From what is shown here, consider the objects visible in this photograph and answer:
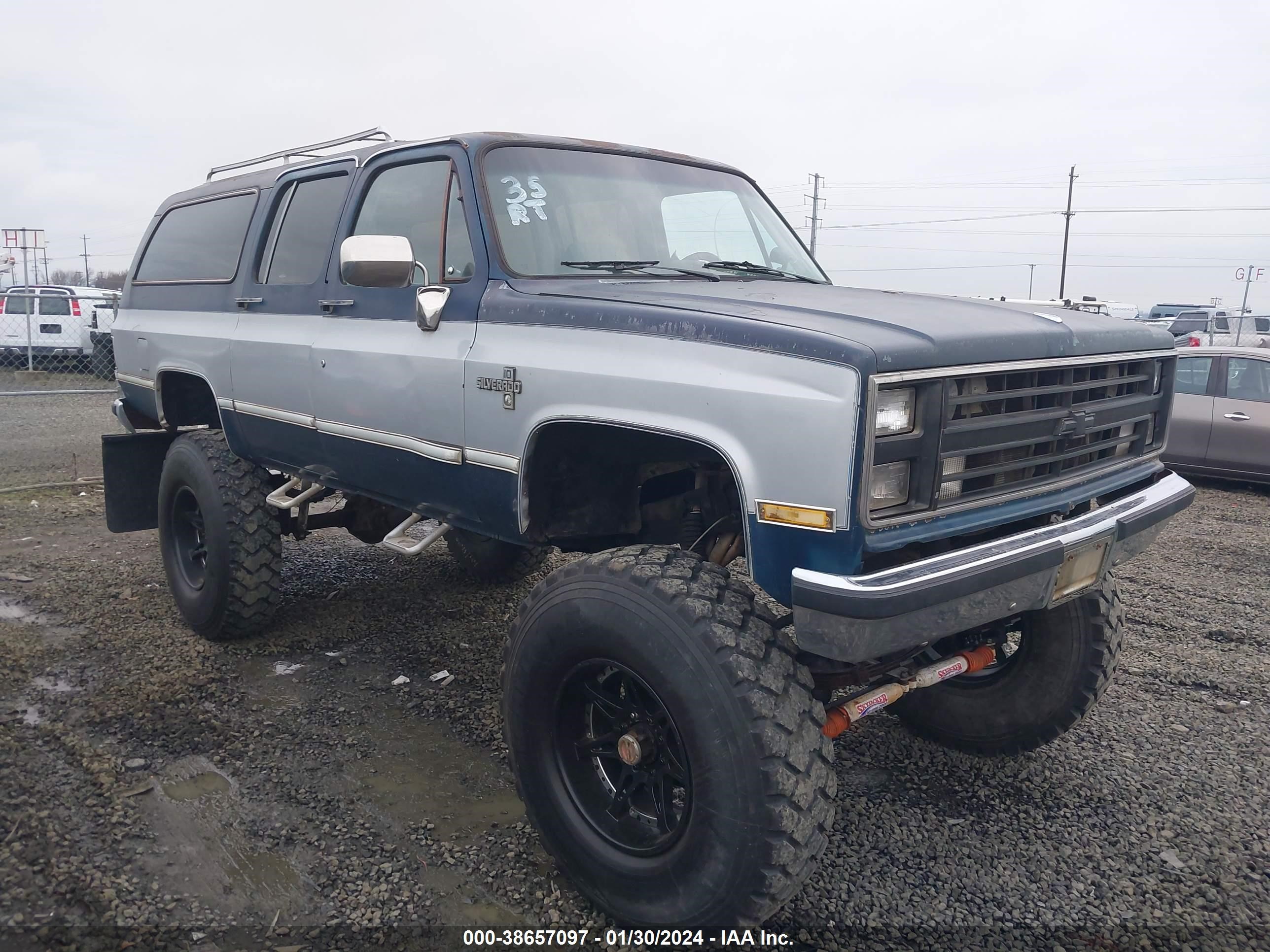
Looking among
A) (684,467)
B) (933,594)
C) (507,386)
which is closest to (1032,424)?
(933,594)

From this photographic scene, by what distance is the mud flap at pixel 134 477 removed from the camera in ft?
17.7

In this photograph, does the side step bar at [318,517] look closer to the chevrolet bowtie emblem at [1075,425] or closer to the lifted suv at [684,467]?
the lifted suv at [684,467]

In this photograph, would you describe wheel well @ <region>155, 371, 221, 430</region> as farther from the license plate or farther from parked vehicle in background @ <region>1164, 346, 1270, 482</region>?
parked vehicle in background @ <region>1164, 346, 1270, 482</region>

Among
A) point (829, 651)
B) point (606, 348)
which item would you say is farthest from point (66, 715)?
point (829, 651)

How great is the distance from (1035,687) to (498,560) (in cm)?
308

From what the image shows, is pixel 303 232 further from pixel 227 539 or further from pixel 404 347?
pixel 227 539

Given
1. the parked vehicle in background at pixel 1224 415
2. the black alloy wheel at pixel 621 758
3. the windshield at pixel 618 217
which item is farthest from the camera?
the parked vehicle in background at pixel 1224 415

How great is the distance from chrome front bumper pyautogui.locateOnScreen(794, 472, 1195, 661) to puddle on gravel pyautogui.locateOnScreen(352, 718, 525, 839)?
4.78 ft

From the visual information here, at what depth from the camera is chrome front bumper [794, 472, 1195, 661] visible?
2.28 metres

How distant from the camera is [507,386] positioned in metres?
3.07

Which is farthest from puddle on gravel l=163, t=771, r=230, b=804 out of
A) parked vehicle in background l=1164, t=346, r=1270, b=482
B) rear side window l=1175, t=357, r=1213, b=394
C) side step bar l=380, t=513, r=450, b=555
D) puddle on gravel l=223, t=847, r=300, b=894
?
rear side window l=1175, t=357, r=1213, b=394

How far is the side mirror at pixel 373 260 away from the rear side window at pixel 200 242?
1.81 metres

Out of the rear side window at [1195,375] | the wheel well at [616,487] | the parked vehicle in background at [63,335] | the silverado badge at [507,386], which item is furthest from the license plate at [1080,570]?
the parked vehicle in background at [63,335]

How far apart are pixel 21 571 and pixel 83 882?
3.71 meters
